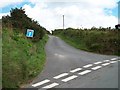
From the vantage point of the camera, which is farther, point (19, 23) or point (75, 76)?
point (19, 23)

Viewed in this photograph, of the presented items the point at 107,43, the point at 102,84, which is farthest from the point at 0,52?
the point at 107,43

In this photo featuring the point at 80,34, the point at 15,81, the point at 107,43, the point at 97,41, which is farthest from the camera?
the point at 80,34

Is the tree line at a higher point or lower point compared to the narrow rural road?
higher

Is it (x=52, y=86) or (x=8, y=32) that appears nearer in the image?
(x=52, y=86)

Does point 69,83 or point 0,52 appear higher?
point 0,52

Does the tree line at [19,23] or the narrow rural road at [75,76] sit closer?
the narrow rural road at [75,76]

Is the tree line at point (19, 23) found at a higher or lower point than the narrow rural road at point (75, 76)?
higher

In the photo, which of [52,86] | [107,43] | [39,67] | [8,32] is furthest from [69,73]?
[107,43]

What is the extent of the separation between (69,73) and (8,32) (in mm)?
8946

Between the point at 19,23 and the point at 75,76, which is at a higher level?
the point at 19,23

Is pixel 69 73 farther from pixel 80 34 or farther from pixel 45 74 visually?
pixel 80 34

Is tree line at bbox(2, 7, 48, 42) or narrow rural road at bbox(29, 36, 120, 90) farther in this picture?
tree line at bbox(2, 7, 48, 42)

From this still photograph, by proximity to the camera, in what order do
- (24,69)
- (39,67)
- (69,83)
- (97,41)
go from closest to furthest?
(69,83) → (24,69) → (39,67) → (97,41)

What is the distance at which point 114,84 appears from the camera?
13375 mm
